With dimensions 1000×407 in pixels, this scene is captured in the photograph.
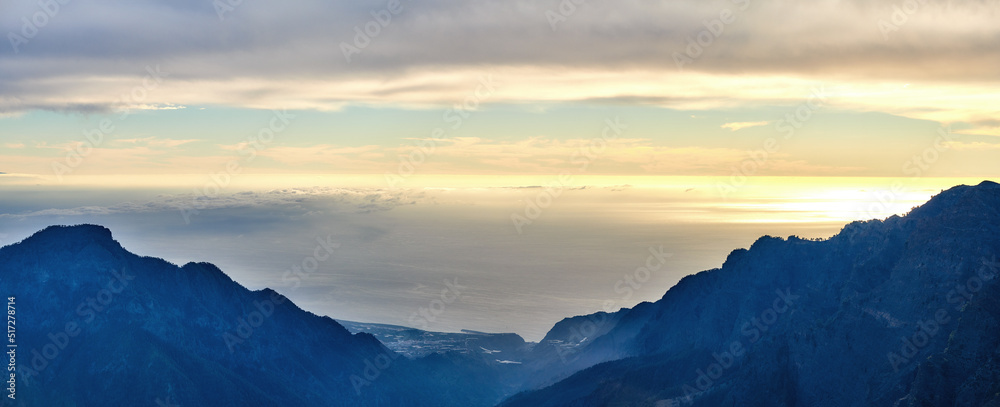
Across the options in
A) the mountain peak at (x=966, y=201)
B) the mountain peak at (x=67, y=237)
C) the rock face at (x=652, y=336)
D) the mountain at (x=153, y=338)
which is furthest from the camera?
the mountain peak at (x=67, y=237)

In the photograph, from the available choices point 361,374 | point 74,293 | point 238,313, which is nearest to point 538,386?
point 361,374

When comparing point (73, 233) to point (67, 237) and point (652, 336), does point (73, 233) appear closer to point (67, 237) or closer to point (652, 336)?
point (67, 237)

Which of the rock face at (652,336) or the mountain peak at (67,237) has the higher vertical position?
the mountain peak at (67,237)

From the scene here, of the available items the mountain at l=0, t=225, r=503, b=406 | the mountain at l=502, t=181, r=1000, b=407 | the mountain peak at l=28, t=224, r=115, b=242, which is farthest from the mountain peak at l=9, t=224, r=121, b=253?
the mountain at l=502, t=181, r=1000, b=407

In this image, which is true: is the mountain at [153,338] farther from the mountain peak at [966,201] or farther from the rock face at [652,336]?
the mountain peak at [966,201]

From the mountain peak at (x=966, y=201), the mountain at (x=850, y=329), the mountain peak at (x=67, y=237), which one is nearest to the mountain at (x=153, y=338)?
the mountain peak at (x=67, y=237)

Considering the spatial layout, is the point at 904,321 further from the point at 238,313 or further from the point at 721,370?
the point at 238,313

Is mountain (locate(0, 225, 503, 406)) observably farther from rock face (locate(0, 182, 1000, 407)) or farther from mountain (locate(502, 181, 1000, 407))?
mountain (locate(502, 181, 1000, 407))
